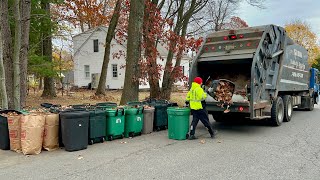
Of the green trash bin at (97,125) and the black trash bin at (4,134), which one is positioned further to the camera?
the green trash bin at (97,125)

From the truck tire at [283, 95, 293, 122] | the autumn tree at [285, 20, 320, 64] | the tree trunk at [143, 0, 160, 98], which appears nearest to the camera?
the truck tire at [283, 95, 293, 122]

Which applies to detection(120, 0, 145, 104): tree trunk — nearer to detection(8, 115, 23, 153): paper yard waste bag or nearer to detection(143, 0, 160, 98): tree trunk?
detection(143, 0, 160, 98): tree trunk

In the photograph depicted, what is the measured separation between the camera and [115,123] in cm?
805

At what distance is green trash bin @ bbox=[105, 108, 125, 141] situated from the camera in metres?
7.93

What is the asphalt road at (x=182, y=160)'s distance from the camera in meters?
5.32

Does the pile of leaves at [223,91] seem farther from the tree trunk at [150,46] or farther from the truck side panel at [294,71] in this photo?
the tree trunk at [150,46]

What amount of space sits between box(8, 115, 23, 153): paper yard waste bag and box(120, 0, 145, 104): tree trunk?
504 cm

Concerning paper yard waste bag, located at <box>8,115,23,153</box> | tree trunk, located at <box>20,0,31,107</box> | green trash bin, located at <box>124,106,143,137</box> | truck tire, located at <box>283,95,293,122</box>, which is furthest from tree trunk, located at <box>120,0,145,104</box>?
truck tire, located at <box>283,95,293,122</box>

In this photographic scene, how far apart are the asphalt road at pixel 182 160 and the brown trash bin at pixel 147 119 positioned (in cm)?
46

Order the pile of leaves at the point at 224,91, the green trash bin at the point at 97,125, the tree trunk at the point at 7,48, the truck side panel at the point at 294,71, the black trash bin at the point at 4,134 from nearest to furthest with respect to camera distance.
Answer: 1. the black trash bin at the point at 4,134
2. the green trash bin at the point at 97,125
3. the pile of leaves at the point at 224,91
4. the tree trunk at the point at 7,48
5. the truck side panel at the point at 294,71

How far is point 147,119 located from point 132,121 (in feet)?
2.24

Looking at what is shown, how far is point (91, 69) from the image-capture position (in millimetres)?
32531

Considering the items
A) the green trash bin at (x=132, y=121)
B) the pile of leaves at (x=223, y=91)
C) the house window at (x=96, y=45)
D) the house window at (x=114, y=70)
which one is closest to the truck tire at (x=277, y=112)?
the pile of leaves at (x=223, y=91)

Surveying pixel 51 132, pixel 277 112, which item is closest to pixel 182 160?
pixel 51 132
